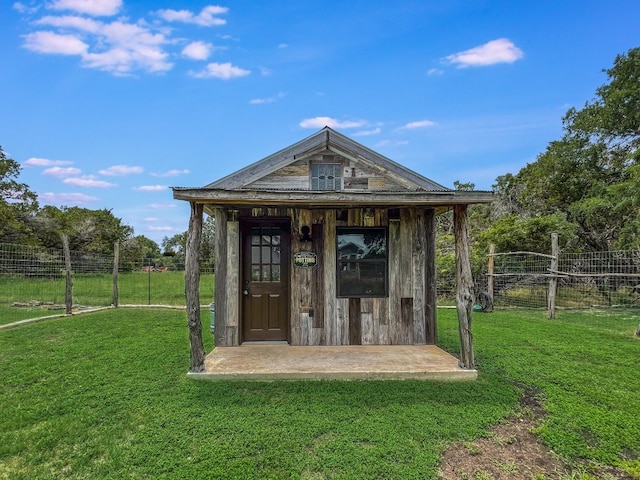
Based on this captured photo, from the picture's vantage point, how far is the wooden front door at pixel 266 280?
554 cm

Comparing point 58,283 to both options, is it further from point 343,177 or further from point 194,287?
point 343,177

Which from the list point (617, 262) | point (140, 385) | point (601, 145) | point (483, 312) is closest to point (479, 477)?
point (140, 385)

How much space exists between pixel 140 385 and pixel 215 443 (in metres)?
1.66

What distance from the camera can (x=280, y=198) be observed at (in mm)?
4098

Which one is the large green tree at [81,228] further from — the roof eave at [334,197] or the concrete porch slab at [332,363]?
the roof eave at [334,197]

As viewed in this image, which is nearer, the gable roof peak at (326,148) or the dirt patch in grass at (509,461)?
the dirt patch in grass at (509,461)

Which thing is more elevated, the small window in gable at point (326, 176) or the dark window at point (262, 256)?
the small window in gable at point (326, 176)

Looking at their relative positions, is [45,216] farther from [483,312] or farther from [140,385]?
[483,312]

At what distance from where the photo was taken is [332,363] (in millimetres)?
4449

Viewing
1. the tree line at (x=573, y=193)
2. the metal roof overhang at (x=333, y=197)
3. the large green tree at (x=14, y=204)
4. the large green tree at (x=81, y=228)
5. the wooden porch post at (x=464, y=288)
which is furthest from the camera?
the large green tree at (x=81, y=228)

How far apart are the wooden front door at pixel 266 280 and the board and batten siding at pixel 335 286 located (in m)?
0.16

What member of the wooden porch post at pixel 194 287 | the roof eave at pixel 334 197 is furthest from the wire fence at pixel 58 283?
the roof eave at pixel 334 197

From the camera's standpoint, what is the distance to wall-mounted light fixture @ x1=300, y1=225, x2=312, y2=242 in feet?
17.8

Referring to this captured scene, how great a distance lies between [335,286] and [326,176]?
5.59 feet
